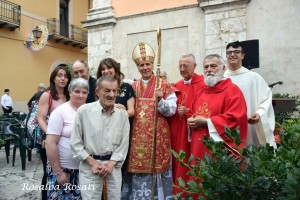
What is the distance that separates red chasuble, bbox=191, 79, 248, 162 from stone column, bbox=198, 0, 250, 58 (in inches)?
170

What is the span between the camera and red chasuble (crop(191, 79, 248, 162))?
108 inches

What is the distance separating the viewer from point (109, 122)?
100 inches

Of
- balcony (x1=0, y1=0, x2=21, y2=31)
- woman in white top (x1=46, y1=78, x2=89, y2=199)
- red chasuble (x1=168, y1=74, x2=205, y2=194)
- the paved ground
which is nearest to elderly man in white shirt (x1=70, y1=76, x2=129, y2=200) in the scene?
woman in white top (x1=46, y1=78, x2=89, y2=199)

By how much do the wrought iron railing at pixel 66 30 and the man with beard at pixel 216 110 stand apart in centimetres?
1609

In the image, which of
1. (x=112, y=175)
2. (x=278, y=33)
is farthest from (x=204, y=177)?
(x=278, y=33)

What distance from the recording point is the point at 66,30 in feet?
62.2

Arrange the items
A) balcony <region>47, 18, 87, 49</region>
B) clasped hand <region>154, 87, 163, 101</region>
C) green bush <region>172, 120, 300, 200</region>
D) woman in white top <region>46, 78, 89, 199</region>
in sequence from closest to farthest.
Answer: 1. green bush <region>172, 120, 300, 200</region>
2. woman in white top <region>46, 78, 89, 199</region>
3. clasped hand <region>154, 87, 163, 101</region>
4. balcony <region>47, 18, 87, 49</region>

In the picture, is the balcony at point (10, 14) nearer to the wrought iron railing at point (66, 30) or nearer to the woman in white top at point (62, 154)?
the wrought iron railing at point (66, 30)

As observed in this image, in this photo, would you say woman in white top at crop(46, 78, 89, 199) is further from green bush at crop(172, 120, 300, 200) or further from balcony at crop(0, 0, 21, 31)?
balcony at crop(0, 0, 21, 31)

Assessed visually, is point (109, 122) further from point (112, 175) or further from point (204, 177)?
point (204, 177)

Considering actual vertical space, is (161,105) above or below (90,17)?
below

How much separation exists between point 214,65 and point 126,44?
5.79 meters

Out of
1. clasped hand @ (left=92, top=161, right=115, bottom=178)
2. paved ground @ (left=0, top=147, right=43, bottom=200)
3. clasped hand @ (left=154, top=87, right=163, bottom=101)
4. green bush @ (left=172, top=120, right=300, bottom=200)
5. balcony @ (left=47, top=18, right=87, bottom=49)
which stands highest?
balcony @ (left=47, top=18, right=87, bottom=49)

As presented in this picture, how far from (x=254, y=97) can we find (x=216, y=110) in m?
0.64
